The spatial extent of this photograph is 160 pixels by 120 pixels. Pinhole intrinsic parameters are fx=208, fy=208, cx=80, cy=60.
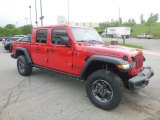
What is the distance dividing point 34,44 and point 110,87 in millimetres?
3515

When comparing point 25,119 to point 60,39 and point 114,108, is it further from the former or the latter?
point 60,39

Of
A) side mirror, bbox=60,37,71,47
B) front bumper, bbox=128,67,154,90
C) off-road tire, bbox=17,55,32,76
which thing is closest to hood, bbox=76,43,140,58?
side mirror, bbox=60,37,71,47

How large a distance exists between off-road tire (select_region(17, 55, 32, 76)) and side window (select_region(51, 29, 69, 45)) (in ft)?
6.17

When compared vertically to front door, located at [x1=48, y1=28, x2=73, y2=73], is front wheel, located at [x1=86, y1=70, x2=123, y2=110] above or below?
below

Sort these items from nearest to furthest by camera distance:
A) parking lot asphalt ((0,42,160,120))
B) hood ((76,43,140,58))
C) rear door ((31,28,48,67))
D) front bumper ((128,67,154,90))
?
parking lot asphalt ((0,42,160,120)), front bumper ((128,67,154,90)), hood ((76,43,140,58)), rear door ((31,28,48,67))

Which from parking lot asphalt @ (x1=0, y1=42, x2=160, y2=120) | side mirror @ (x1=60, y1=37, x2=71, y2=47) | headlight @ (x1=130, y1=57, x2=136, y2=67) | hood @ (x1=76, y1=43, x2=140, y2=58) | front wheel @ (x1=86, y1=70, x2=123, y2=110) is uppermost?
side mirror @ (x1=60, y1=37, x2=71, y2=47)

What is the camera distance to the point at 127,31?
59719mm

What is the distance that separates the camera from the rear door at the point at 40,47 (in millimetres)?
6547

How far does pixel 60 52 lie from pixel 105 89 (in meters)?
1.81

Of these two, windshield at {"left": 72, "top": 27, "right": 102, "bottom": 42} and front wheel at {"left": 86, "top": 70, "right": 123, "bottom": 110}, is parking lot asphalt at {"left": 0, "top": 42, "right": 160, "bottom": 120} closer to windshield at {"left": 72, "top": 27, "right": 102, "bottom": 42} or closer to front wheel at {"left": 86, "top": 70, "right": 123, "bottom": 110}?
front wheel at {"left": 86, "top": 70, "right": 123, "bottom": 110}

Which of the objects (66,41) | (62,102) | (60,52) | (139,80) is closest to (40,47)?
(60,52)

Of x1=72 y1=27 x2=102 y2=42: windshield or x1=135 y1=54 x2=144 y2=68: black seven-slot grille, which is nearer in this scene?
x1=135 y1=54 x2=144 y2=68: black seven-slot grille

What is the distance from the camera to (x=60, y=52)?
19.3 feet

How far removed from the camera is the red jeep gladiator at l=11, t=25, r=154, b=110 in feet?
15.0
